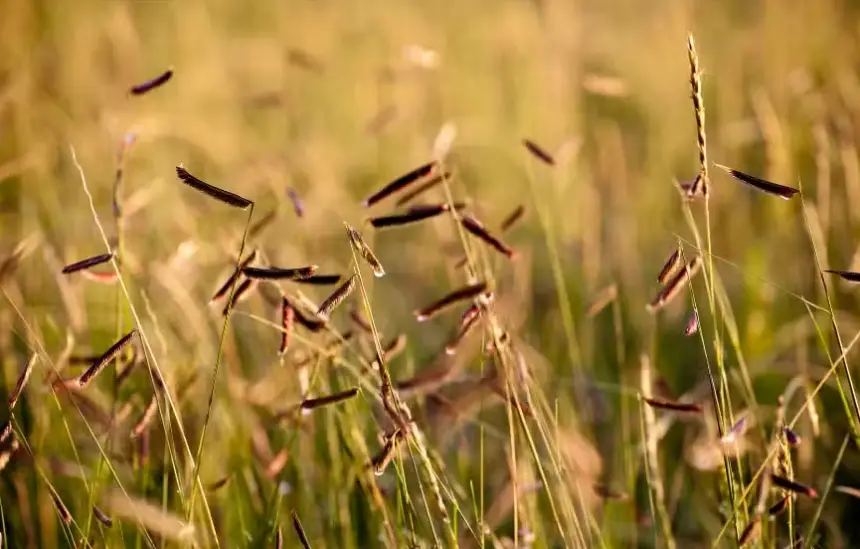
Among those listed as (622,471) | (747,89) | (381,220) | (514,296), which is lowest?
(622,471)

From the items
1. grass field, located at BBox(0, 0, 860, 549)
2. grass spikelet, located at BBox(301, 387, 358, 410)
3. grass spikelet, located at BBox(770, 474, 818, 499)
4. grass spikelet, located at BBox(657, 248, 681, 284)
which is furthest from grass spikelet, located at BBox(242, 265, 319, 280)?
grass spikelet, located at BBox(770, 474, 818, 499)

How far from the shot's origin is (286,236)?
206 cm

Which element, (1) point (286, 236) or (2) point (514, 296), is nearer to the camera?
(2) point (514, 296)

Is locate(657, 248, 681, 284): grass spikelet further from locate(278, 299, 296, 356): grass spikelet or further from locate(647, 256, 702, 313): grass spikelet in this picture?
locate(278, 299, 296, 356): grass spikelet

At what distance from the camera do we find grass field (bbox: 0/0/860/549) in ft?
3.02

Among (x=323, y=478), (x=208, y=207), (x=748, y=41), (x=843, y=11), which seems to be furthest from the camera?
(x=748, y=41)

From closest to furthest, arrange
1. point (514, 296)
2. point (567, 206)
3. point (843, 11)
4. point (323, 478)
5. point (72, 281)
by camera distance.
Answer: point (323, 478) < point (72, 281) < point (514, 296) < point (567, 206) < point (843, 11)

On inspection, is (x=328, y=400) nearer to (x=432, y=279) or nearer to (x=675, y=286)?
(x=675, y=286)

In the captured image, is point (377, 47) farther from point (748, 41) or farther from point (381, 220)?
point (381, 220)

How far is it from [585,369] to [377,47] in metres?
1.79

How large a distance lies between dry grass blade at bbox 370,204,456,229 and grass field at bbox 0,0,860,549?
0.03 m

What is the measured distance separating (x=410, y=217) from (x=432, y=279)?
4.02 feet

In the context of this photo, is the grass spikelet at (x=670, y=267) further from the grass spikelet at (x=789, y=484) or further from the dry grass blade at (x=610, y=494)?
the dry grass blade at (x=610, y=494)

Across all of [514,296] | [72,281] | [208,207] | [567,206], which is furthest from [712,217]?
[72,281]
